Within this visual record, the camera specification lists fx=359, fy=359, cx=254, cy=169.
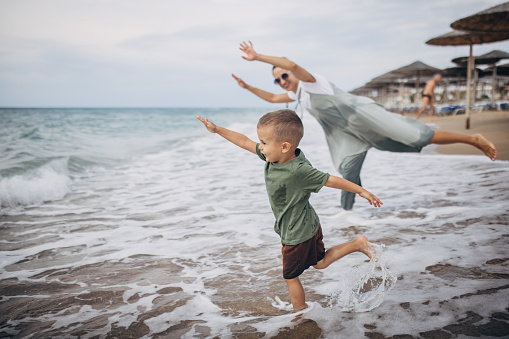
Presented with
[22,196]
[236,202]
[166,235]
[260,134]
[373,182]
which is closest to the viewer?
[260,134]

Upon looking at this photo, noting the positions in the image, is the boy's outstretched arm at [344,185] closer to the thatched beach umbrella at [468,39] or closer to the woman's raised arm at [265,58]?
the woman's raised arm at [265,58]

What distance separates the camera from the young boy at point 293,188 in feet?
6.85

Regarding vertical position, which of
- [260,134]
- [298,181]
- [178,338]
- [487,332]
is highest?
[260,134]

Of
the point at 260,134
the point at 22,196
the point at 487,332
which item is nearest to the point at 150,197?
the point at 22,196

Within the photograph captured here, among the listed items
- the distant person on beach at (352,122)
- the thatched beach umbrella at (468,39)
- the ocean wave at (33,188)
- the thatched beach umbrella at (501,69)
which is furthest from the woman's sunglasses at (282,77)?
the thatched beach umbrella at (501,69)

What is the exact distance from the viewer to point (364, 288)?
2719mm

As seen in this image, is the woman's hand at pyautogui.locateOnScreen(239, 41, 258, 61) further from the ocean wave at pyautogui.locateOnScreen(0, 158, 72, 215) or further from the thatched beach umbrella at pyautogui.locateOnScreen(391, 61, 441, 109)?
the thatched beach umbrella at pyautogui.locateOnScreen(391, 61, 441, 109)

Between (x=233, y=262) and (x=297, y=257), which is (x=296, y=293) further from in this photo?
(x=233, y=262)

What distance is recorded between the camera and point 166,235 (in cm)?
420

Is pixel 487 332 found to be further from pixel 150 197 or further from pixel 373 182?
pixel 150 197

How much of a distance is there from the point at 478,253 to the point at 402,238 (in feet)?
2.34

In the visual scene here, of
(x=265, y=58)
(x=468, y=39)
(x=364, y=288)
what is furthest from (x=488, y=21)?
(x=364, y=288)

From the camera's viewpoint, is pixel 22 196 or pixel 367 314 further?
pixel 22 196

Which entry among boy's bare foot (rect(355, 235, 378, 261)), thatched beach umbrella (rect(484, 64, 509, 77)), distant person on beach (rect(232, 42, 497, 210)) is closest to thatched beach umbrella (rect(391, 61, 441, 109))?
thatched beach umbrella (rect(484, 64, 509, 77))
